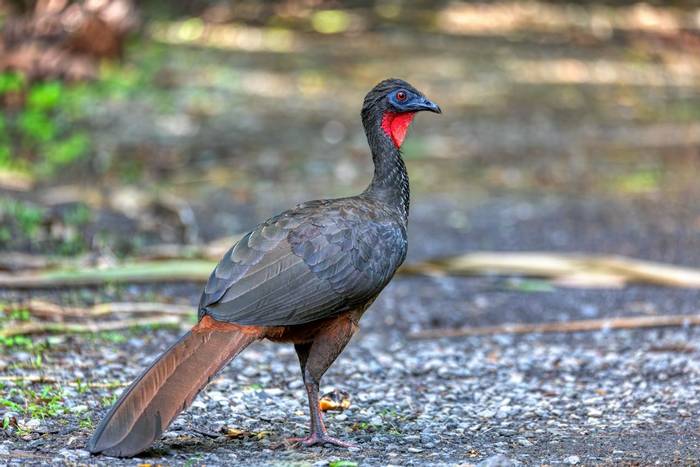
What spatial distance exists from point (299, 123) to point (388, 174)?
355 inches

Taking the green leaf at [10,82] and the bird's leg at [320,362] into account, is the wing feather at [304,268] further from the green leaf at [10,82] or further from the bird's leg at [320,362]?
the green leaf at [10,82]

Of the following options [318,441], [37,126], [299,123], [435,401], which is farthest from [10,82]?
[318,441]

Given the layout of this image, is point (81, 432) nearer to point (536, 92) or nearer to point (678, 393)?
point (678, 393)

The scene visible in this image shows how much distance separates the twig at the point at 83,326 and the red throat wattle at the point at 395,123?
214 centimetres

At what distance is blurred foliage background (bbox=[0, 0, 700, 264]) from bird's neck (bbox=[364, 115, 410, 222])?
11.4 feet

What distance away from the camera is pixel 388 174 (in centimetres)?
603

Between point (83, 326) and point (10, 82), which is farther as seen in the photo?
point (10, 82)

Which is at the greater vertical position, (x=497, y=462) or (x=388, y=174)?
(x=388, y=174)

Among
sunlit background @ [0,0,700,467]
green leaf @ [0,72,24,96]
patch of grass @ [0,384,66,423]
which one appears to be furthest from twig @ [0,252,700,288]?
green leaf @ [0,72,24,96]

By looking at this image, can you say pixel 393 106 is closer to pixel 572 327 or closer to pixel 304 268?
pixel 304 268

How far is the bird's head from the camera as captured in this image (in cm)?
604

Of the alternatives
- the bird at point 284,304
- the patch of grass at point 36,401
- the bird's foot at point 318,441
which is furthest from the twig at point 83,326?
the bird's foot at point 318,441

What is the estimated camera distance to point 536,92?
17.3 meters

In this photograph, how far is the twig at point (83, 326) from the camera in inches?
268
